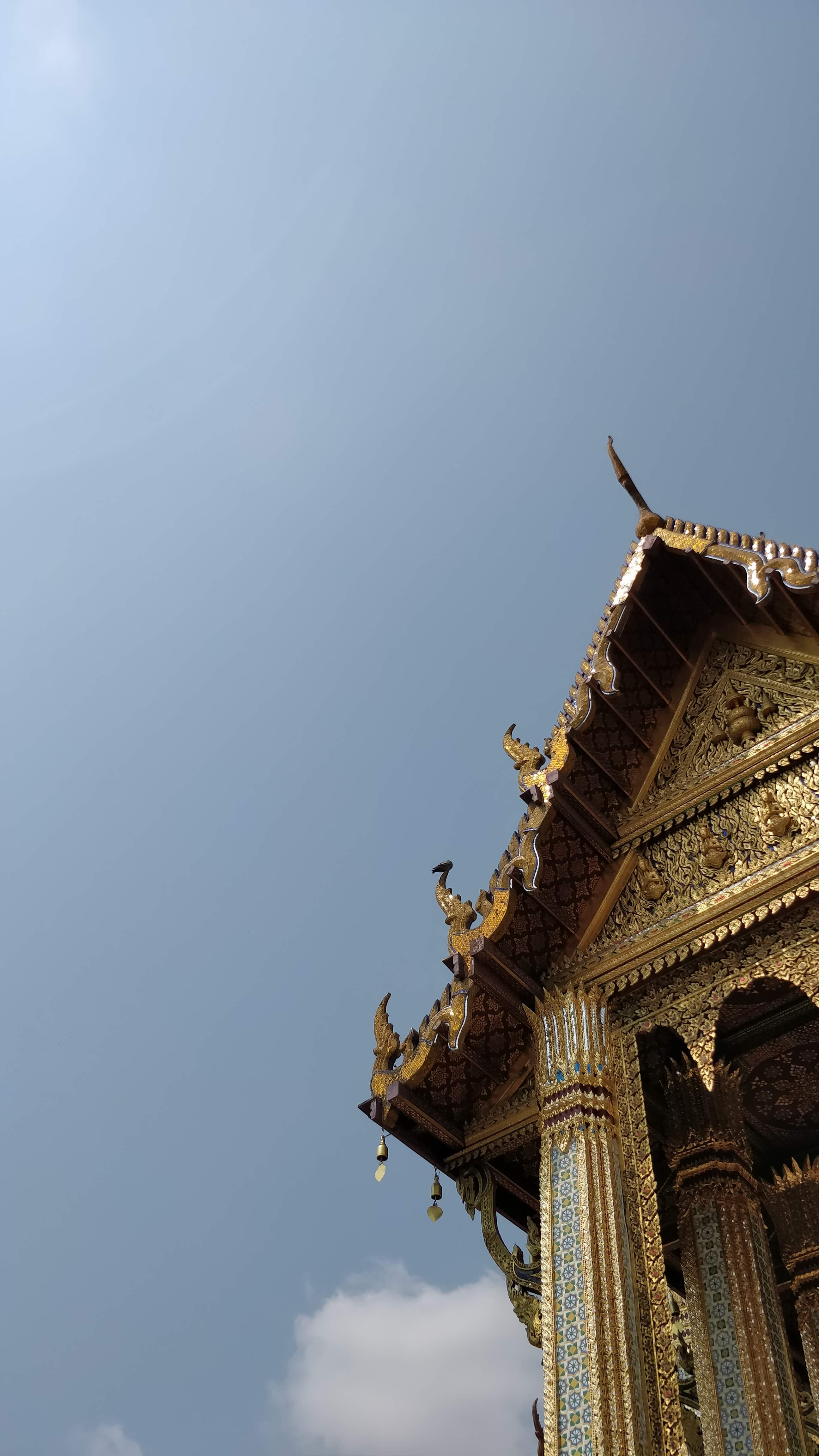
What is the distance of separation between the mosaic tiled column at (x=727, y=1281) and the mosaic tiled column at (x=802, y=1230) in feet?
2.50

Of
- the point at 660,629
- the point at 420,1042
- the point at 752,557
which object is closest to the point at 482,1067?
A: the point at 420,1042

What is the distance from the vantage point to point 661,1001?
7.00 metres

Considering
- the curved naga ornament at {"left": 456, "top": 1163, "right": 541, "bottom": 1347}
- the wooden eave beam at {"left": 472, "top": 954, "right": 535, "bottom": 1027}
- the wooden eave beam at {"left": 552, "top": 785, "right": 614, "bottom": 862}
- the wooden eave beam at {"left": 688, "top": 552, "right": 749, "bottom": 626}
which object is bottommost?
the curved naga ornament at {"left": 456, "top": 1163, "right": 541, "bottom": 1347}

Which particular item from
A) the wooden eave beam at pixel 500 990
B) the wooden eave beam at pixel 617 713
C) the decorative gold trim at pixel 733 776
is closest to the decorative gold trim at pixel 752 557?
the decorative gold trim at pixel 733 776

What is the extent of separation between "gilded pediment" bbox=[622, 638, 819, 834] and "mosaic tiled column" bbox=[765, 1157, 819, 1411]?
3.06m

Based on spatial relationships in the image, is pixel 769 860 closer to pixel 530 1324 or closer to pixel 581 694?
pixel 581 694

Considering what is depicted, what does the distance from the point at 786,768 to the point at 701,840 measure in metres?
0.66

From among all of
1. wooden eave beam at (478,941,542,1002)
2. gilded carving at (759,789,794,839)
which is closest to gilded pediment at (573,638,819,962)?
gilded carving at (759,789,794,839)

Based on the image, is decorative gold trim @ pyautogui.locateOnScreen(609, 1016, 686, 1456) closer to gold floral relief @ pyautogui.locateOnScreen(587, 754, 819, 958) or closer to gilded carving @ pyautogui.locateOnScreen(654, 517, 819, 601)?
gold floral relief @ pyautogui.locateOnScreen(587, 754, 819, 958)

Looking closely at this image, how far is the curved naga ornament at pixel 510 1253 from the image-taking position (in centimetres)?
696

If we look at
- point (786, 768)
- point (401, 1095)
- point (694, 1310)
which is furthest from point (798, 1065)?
point (401, 1095)

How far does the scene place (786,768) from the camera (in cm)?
708

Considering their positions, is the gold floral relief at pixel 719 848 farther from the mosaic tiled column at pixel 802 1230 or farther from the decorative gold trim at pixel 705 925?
the mosaic tiled column at pixel 802 1230

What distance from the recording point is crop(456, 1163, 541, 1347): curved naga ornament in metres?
6.96
